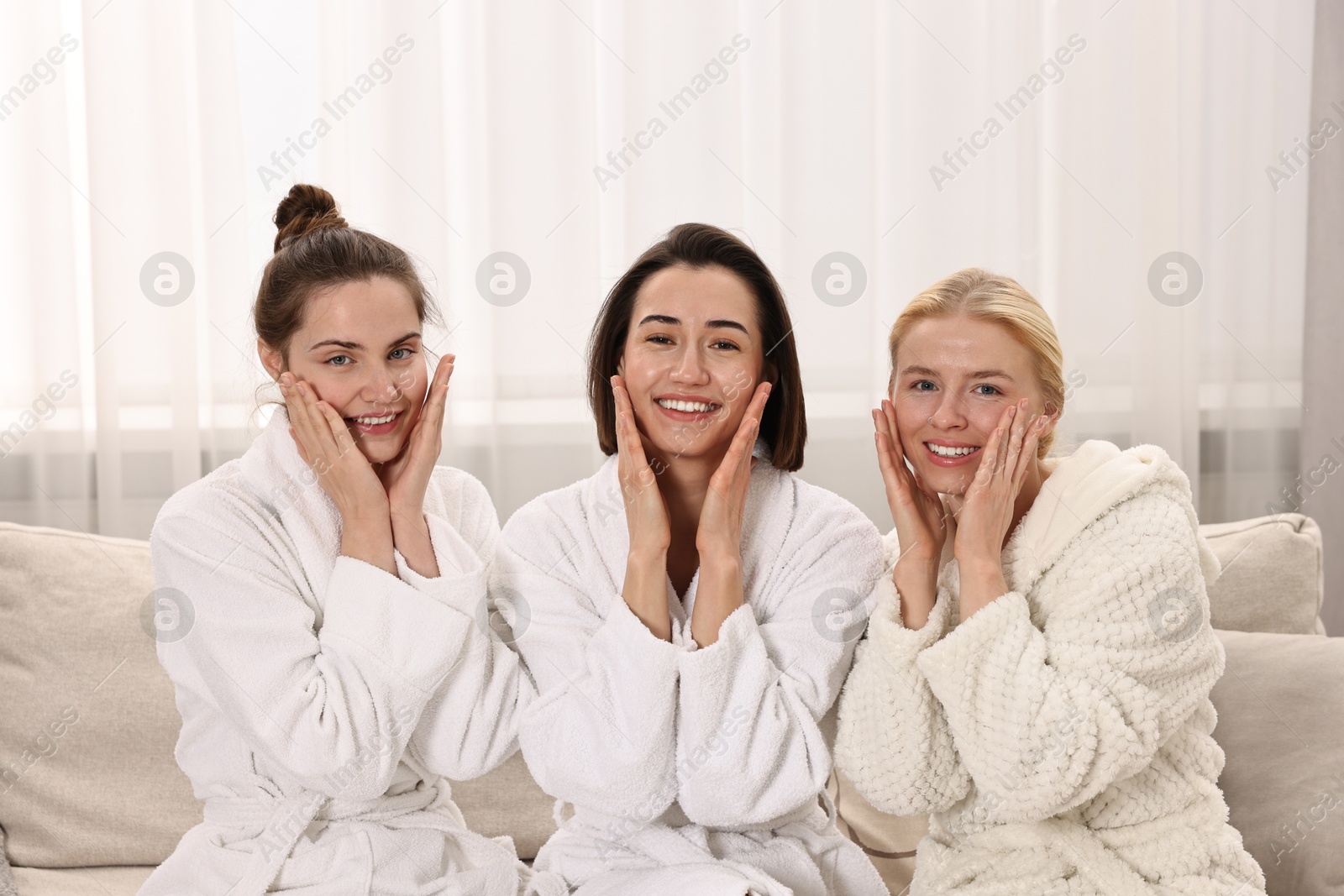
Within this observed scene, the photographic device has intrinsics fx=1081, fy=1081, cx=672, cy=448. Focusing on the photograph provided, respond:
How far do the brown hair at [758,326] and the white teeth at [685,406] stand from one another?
0.49 ft

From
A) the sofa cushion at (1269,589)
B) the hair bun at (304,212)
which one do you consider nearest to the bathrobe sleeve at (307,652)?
the hair bun at (304,212)

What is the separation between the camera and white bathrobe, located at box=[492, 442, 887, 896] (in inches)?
56.1

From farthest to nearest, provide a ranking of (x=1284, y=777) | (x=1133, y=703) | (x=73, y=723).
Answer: (x=73, y=723) < (x=1284, y=777) < (x=1133, y=703)

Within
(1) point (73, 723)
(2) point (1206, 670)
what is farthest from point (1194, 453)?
(1) point (73, 723)

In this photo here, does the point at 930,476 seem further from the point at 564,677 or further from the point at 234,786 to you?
the point at 234,786

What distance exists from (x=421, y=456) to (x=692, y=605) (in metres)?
0.46

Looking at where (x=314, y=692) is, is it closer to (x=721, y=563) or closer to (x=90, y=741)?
(x=721, y=563)

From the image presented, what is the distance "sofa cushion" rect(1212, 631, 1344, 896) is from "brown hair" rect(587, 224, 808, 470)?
86cm

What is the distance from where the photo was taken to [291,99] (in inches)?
101

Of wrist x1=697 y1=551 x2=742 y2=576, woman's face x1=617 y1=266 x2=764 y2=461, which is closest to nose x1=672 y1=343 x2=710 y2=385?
woman's face x1=617 y1=266 x2=764 y2=461

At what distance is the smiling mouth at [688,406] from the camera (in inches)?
62.2

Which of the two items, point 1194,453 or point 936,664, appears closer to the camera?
point 936,664

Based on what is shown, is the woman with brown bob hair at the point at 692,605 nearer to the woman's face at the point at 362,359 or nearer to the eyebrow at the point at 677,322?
the eyebrow at the point at 677,322

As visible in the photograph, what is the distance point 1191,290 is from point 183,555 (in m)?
2.41
